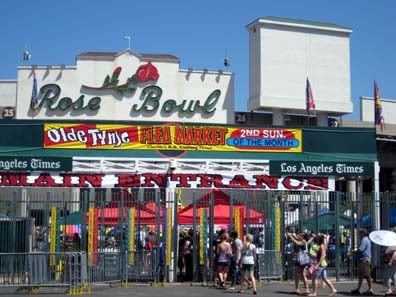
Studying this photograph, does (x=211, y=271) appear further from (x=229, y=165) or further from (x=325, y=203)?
(x=229, y=165)

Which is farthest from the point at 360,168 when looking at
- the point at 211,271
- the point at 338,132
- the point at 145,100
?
the point at 145,100

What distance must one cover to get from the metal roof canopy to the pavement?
6.90m

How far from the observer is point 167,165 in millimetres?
27453

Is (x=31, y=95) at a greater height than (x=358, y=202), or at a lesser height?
greater

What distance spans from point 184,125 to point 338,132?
6.65 metres

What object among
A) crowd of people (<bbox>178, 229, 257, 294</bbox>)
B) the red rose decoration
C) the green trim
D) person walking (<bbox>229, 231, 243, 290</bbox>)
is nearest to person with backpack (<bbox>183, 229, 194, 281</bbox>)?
crowd of people (<bbox>178, 229, 257, 294</bbox>)

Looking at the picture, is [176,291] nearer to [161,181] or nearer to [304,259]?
[304,259]

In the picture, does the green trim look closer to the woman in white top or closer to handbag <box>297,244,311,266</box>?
the woman in white top

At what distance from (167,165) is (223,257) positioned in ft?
26.9

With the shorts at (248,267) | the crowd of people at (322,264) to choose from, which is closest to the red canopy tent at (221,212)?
the crowd of people at (322,264)

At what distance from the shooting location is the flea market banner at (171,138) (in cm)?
2817

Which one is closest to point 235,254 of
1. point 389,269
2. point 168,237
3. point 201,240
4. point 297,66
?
point 201,240

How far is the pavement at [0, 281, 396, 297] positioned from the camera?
58.7ft

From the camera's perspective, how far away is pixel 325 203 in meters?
23.2
